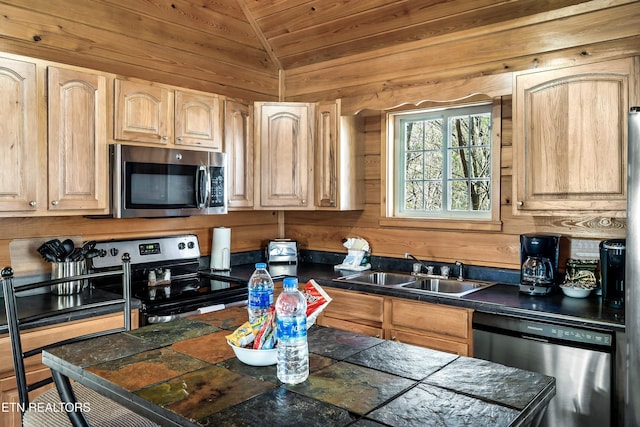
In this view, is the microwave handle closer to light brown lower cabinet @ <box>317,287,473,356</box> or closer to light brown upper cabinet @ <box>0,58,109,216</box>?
light brown upper cabinet @ <box>0,58,109,216</box>

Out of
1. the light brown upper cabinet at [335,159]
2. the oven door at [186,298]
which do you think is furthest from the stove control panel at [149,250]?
the light brown upper cabinet at [335,159]

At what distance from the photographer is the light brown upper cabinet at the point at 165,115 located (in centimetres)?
275

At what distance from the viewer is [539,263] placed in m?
2.64

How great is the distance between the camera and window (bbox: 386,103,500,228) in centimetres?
323

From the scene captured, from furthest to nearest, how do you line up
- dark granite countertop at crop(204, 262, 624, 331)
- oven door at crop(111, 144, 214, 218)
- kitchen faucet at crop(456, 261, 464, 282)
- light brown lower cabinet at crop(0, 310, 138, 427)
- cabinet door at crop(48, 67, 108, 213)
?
kitchen faucet at crop(456, 261, 464, 282), oven door at crop(111, 144, 214, 218), cabinet door at crop(48, 67, 108, 213), dark granite countertop at crop(204, 262, 624, 331), light brown lower cabinet at crop(0, 310, 138, 427)

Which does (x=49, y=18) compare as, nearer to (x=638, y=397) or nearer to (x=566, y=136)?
(x=566, y=136)

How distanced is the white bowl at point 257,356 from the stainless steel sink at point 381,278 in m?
1.80

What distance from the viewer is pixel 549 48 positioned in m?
2.78

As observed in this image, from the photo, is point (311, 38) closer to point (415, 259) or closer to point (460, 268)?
point (415, 259)

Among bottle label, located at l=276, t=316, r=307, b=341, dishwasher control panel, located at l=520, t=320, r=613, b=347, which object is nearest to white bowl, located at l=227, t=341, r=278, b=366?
bottle label, located at l=276, t=316, r=307, b=341

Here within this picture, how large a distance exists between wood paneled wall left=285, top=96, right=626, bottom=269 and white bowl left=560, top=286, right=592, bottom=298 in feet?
0.98

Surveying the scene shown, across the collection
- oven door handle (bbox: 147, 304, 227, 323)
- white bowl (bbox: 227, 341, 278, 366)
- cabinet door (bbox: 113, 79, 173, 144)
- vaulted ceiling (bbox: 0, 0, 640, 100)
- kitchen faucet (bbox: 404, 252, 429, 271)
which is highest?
vaulted ceiling (bbox: 0, 0, 640, 100)

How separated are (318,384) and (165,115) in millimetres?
2175

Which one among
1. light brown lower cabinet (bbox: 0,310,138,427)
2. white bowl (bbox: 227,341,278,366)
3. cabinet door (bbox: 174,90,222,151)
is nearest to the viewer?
white bowl (bbox: 227,341,278,366)
